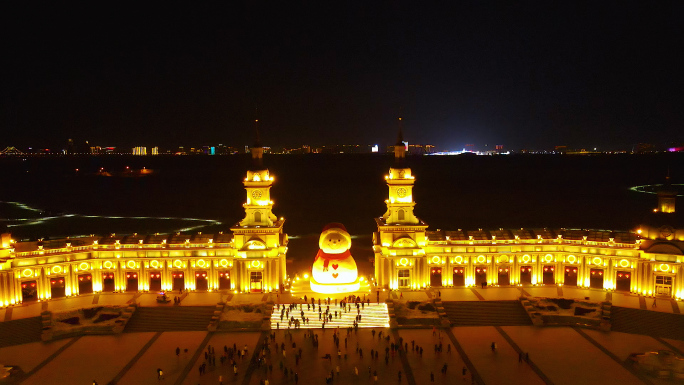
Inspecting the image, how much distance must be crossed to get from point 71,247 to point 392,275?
70.5 ft

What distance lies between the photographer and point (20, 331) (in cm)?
3275

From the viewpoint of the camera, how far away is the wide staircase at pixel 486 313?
34344mm

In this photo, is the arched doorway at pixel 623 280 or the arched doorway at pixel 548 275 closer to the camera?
the arched doorway at pixel 623 280

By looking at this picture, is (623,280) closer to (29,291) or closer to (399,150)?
(399,150)

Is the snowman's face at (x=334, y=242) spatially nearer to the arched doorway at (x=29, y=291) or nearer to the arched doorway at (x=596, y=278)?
the arched doorway at (x=596, y=278)

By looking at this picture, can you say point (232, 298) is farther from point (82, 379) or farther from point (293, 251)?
point (293, 251)

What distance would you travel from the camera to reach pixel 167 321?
3488 centimetres

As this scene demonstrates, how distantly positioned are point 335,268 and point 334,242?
170 centimetres

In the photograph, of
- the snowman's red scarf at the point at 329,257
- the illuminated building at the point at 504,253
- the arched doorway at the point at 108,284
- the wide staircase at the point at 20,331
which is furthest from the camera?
the arched doorway at the point at 108,284

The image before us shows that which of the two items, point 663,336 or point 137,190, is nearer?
point 663,336

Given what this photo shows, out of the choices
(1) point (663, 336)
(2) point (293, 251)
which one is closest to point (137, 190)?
(2) point (293, 251)

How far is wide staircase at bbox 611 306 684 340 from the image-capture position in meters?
32.3

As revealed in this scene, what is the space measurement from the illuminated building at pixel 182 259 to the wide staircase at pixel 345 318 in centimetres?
488

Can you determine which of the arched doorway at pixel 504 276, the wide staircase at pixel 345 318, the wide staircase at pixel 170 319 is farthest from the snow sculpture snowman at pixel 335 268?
the arched doorway at pixel 504 276
